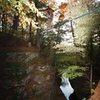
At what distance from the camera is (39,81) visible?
705 cm

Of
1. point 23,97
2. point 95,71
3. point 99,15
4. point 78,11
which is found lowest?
point 23,97

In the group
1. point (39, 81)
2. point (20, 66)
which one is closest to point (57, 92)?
point (39, 81)

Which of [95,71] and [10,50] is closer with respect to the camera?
[95,71]

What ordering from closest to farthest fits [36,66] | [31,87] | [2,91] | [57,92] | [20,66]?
[2,91], [20,66], [31,87], [36,66], [57,92]

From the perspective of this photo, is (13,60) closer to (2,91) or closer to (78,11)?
(2,91)

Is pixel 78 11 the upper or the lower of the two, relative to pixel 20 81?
upper

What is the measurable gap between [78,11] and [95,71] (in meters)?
5.40

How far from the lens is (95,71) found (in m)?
6.37

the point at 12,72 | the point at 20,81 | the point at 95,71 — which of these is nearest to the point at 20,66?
the point at 12,72

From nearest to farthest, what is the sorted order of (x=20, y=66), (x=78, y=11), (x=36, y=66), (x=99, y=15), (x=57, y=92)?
(x=99, y=15), (x=78, y=11), (x=20, y=66), (x=36, y=66), (x=57, y=92)

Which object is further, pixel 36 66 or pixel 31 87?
pixel 36 66

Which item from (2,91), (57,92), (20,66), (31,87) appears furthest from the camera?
(57,92)

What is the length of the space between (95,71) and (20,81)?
6762 mm

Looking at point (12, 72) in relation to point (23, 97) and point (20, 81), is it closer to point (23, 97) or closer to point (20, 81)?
point (20, 81)
